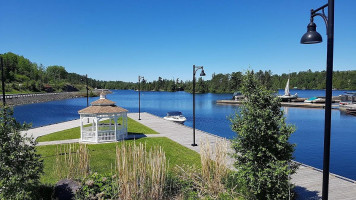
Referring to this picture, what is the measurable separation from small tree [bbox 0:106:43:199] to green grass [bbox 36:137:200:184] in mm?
3616

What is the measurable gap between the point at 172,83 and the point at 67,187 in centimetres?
15700

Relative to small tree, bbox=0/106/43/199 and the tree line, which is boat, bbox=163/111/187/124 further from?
the tree line

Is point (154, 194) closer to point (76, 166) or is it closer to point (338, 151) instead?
point (76, 166)

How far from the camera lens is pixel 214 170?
24.0 feet

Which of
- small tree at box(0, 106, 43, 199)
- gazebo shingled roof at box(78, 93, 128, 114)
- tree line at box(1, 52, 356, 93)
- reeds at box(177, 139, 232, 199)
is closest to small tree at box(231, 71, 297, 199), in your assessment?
reeds at box(177, 139, 232, 199)

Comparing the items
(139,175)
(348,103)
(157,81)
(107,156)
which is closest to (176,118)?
(107,156)

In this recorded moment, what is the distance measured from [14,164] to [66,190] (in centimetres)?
184

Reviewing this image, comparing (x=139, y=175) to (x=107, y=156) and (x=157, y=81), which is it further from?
(x=157, y=81)

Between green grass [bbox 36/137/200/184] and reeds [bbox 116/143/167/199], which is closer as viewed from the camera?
reeds [bbox 116/143/167/199]

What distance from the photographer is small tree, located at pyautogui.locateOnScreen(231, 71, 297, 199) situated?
6051 millimetres

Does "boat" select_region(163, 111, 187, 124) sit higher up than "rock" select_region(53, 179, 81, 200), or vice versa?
"rock" select_region(53, 179, 81, 200)

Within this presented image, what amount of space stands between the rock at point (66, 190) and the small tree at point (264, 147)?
15.5 feet

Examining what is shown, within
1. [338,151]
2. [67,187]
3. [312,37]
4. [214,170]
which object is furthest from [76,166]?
[338,151]

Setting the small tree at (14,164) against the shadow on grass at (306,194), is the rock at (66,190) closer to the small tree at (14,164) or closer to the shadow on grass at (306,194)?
the small tree at (14,164)
